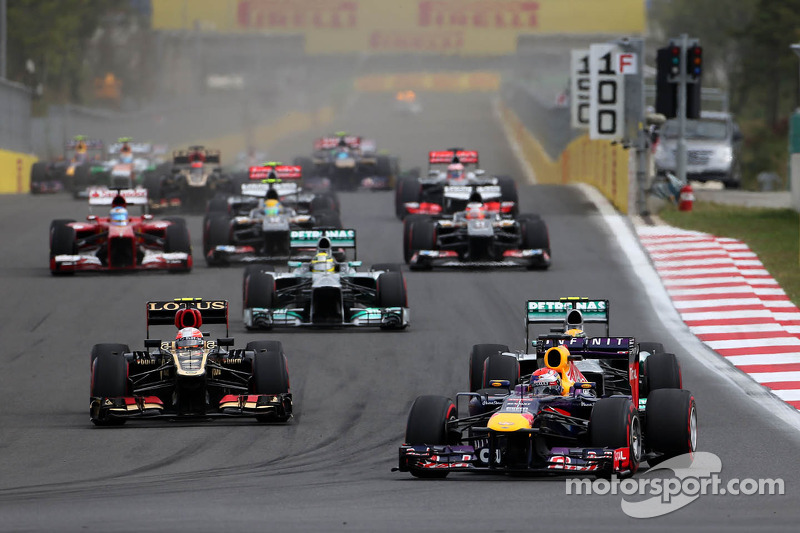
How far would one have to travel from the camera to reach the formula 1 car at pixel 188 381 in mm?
16953

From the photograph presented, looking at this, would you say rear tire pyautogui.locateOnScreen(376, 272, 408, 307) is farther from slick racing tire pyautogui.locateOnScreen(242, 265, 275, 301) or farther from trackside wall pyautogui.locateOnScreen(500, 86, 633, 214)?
trackside wall pyautogui.locateOnScreen(500, 86, 633, 214)

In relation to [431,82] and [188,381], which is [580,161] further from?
[431,82]

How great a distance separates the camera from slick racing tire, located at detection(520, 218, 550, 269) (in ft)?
96.4

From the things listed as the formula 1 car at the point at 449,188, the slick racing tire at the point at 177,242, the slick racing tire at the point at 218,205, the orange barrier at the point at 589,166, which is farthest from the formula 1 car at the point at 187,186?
the slick racing tire at the point at 177,242

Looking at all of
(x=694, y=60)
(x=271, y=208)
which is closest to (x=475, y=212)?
(x=271, y=208)

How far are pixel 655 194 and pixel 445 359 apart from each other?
1704 cm

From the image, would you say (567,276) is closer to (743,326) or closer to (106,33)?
(743,326)

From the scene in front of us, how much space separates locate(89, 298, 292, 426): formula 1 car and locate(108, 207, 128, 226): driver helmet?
39.3ft

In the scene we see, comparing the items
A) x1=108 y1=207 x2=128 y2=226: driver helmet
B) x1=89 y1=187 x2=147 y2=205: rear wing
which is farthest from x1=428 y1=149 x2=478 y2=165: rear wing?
x1=108 y1=207 x2=128 y2=226: driver helmet

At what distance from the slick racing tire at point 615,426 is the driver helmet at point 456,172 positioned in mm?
21859

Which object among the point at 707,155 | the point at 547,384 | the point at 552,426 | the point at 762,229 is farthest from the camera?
the point at 707,155

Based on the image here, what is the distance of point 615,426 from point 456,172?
2238cm

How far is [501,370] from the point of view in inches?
621

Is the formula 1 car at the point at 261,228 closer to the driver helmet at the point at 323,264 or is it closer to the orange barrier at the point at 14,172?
the driver helmet at the point at 323,264
